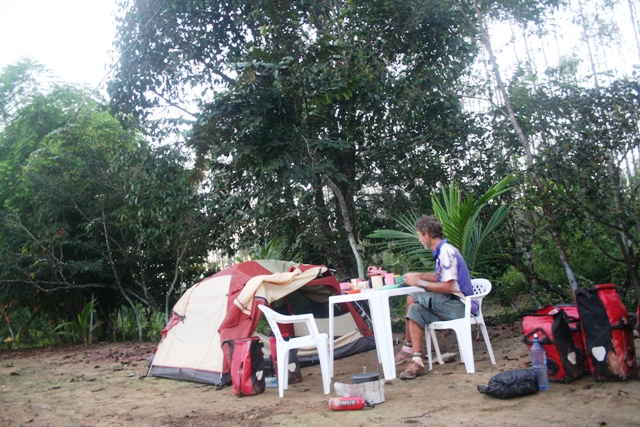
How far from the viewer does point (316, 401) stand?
393 centimetres

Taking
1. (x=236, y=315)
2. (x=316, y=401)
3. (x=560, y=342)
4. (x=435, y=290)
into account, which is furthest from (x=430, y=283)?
(x=236, y=315)

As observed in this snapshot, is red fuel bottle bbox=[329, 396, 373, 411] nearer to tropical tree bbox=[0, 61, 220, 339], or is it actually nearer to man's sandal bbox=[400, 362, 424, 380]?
man's sandal bbox=[400, 362, 424, 380]

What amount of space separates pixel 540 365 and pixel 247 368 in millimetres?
2153

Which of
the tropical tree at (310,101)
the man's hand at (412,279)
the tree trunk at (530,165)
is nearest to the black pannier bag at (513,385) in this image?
the man's hand at (412,279)

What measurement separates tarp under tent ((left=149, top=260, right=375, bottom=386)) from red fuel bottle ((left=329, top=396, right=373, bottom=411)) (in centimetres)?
138

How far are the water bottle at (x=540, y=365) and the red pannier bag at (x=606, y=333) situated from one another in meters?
0.27

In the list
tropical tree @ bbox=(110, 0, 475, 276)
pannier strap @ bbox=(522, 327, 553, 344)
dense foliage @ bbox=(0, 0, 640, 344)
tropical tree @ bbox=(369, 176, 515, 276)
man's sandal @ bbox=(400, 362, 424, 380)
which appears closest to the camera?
pannier strap @ bbox=(522, 327, 553, 344)

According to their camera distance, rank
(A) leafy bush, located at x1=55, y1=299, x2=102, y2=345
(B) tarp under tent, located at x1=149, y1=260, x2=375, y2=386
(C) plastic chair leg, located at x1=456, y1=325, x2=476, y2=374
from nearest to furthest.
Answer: (C) plastic chair leg, located at x1=456, y1=325, x2=476, y2=374
(B) tarp under tent, located at x1=149, y1=260, x2=375, y2=386
(A) leafy bush, located at x1=55, y1=299, x2=102, y2=345

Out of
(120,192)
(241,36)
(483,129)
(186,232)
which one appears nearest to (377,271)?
(483,129)

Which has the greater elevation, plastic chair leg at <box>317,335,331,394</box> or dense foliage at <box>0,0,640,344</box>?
dense foliage at <box>0,0,640,344</box>

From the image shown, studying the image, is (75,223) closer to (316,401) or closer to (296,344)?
(296,344)

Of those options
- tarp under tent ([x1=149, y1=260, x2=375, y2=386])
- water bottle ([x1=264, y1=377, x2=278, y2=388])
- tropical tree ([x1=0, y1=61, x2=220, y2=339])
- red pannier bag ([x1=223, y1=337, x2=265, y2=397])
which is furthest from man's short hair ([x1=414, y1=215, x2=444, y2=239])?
tropical tree ([x1=0, y1=61, x2=220, y2=339])

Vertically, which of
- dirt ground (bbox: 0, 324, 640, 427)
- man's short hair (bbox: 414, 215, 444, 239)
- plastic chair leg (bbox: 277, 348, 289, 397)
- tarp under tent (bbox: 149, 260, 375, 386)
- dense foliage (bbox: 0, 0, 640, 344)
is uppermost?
dense foliage (bbox: 0, 0, 640, 344)

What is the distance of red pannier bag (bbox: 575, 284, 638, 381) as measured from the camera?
10.8ft
